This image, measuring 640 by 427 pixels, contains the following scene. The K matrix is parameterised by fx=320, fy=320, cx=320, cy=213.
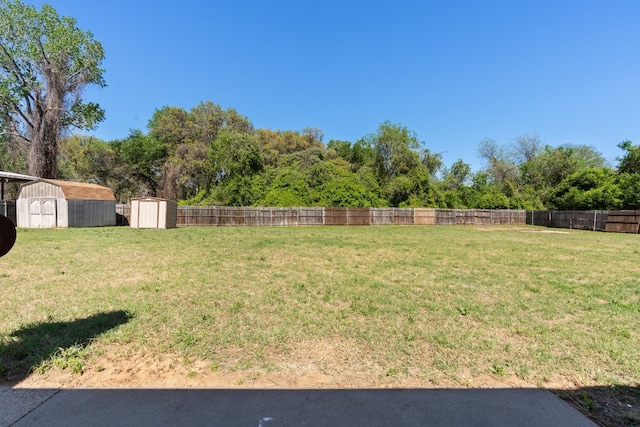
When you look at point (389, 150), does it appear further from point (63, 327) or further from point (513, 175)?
point (63, 327)

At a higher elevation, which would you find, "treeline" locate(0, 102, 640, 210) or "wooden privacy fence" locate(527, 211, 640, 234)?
"treeline" locate(0, 102, 640, 210)

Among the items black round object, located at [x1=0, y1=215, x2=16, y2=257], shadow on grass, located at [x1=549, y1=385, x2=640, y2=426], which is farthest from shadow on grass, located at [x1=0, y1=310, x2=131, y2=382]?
shadow on grass, located at [x1=549, y1=385, x2=640, y2=426]

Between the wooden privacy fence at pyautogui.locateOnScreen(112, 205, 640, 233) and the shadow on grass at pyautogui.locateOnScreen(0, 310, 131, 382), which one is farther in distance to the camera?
the wooden privacy fence at pyautogui.locateOnScreen(112, 205, 640, 233)

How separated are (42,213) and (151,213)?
590 cm

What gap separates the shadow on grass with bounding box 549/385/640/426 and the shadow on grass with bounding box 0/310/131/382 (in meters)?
3.82

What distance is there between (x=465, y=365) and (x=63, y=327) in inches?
160

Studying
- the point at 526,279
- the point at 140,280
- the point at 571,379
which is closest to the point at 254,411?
the point at 571,379

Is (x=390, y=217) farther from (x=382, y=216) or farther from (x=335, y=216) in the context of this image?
(x=335, y=216)

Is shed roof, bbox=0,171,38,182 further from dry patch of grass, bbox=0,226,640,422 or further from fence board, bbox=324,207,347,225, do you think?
fence board, bbox=324,207,347,225

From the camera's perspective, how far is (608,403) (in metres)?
2.27

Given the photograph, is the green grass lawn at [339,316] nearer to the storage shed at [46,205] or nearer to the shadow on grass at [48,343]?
the shadow on grass at [48,343]

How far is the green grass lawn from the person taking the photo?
9.25 ft

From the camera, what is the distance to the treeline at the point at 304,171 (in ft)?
96.2

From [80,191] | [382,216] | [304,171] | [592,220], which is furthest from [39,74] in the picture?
[592,220]
